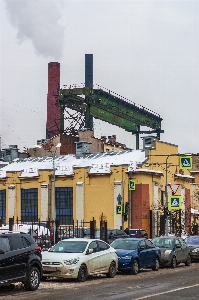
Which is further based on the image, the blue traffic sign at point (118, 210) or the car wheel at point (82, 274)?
the blue traffic sign at point (118, 210)

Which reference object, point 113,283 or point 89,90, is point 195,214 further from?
point 113,283

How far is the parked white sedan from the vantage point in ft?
78.6

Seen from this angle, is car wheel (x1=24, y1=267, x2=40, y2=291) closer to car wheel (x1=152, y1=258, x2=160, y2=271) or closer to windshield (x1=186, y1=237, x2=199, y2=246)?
car wheel (x1=152, y1=258, x2=160, y2=271)

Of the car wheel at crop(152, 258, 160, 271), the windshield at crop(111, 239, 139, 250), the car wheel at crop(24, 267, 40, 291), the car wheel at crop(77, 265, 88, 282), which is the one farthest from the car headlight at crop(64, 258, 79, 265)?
the car wheel at crop(152, 258, 160, 271)

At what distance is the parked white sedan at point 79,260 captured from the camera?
78.6ft

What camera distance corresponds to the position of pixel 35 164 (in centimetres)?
7538

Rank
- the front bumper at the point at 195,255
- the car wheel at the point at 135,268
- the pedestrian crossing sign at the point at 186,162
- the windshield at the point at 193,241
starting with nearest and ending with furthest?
1. the car wheel at the point at 135,268
2. the front bumper at the point at 195,255
3. the windshield at the point at 193,241
4. the pedestrian crossing sign at the point at 186,162

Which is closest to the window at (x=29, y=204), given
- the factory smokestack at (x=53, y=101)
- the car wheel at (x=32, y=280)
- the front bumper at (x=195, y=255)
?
the factory smokestack at (x=53, y=101)

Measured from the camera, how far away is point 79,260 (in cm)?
2423

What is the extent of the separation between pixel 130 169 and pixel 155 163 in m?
3.35

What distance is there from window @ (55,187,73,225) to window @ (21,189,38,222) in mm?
2318

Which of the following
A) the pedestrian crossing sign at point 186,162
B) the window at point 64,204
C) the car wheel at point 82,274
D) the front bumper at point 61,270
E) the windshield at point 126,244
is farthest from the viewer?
the window at point 64,204

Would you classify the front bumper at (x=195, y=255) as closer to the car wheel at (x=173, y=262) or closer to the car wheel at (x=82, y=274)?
the car wheel at (x=173, y=262)

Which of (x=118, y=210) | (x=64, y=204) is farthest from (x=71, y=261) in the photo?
(x=64, y=204)
